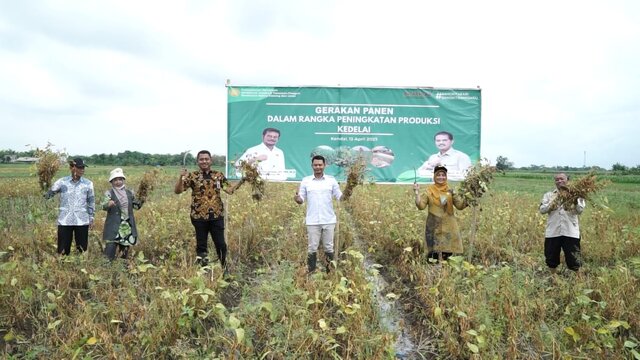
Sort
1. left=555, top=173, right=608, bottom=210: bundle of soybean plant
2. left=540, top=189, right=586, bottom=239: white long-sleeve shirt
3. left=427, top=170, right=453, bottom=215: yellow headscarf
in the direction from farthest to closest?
left=427, top=170, right=453, bottom=215: yellow headscarf → left=540, top=189, right=586, bottom=239: white long-sleeve shirt → left=555, top=173, right=608, bottom=210: bundle of soybean plant

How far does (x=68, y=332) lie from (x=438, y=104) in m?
5.63

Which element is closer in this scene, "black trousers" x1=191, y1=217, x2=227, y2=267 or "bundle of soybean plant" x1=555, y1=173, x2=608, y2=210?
"bundle of soybean plant" x1=555, y1=173, x2=608, y2=210

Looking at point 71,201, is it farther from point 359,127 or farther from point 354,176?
point 359,127

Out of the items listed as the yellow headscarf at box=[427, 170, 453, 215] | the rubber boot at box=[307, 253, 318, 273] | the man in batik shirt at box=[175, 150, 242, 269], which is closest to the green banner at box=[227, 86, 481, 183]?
the yellow headscarf at box=[427, 170, 453, 215]

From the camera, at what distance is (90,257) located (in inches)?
211

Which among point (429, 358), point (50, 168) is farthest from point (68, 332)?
point (429, 358)

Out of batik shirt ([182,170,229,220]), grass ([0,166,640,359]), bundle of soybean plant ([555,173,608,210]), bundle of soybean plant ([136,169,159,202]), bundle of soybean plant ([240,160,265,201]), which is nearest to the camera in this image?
grass ([0,166,640,359])

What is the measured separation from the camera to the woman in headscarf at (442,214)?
5234mm

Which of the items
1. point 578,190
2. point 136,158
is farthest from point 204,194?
point 136,158

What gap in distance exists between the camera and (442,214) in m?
5.27

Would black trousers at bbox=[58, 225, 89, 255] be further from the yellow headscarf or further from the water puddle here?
the yellow headscarf

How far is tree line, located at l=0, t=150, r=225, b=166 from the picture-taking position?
5043 millimetres

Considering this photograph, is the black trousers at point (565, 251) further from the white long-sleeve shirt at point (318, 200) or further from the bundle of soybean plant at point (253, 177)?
the bundle of soybean plant at point (253, 177)

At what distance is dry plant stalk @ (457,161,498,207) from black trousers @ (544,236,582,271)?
44.4 inches
